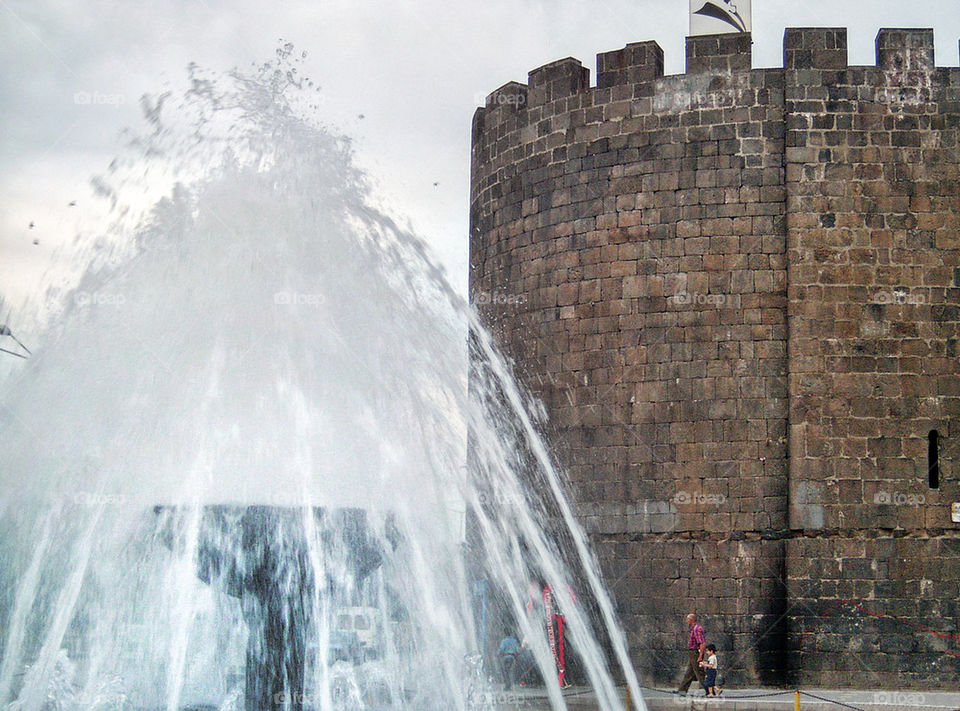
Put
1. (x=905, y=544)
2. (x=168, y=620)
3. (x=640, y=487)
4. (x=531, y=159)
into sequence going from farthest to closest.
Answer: (x=531, y=159), (x=640, y=487), (x=905, y=544), (x=168, y=620)

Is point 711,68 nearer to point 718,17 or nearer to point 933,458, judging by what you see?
point 718,17

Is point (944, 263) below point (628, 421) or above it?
above

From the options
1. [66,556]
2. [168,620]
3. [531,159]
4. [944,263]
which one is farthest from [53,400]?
[944,263]

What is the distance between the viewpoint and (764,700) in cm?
1231

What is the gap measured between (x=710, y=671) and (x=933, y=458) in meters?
3.15

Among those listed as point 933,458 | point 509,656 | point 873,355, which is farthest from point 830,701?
point 509,656

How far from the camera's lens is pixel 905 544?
13.4 m

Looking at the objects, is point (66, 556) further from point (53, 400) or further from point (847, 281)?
point (847, 281)

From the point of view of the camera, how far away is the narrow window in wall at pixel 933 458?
13.5m

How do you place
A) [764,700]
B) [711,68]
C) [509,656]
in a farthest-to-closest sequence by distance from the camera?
1. [509,656]
2. [711,68]
3. [764,700]

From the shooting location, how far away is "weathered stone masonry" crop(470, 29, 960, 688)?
1340cm

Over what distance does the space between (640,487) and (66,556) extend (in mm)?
6878

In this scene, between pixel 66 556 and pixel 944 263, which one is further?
pixel 944 263

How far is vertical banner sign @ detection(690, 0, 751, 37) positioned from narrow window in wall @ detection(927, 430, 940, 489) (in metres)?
4.96
